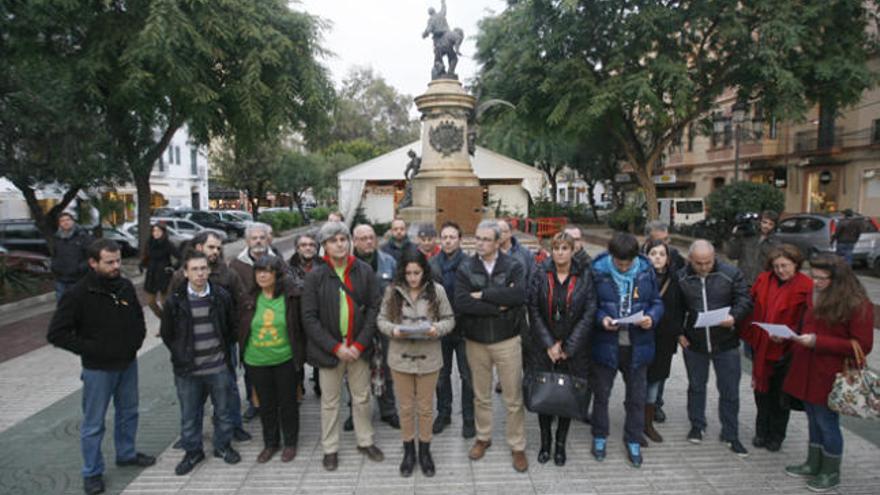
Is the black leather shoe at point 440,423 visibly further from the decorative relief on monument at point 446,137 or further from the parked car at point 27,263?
the parked car at point 27,263

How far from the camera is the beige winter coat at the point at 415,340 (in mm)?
4070

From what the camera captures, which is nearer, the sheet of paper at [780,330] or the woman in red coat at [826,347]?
the woman in red coat at [826,347]

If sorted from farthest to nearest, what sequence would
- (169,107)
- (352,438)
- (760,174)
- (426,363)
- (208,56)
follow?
1. (760,174)
2. (169,107)
3. (208,56)
4. (352,438)
5. (426,363)

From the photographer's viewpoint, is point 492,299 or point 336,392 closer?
point 492,299

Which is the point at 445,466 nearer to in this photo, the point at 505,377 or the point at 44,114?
the point at 505,377

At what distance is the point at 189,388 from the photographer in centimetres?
430

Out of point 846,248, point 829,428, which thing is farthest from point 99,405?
point 846,248

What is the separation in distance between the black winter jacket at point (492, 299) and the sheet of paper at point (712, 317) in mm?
1414

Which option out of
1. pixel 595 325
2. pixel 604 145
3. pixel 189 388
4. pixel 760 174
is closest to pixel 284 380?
pixel 189 388

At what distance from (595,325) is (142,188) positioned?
655 inches

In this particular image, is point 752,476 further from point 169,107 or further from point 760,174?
point 760,174

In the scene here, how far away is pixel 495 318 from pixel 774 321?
6.88 feet

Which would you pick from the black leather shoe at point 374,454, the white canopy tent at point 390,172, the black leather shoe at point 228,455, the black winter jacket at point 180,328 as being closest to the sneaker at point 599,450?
the black leather shoe at point 374,454

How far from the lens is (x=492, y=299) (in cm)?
408
